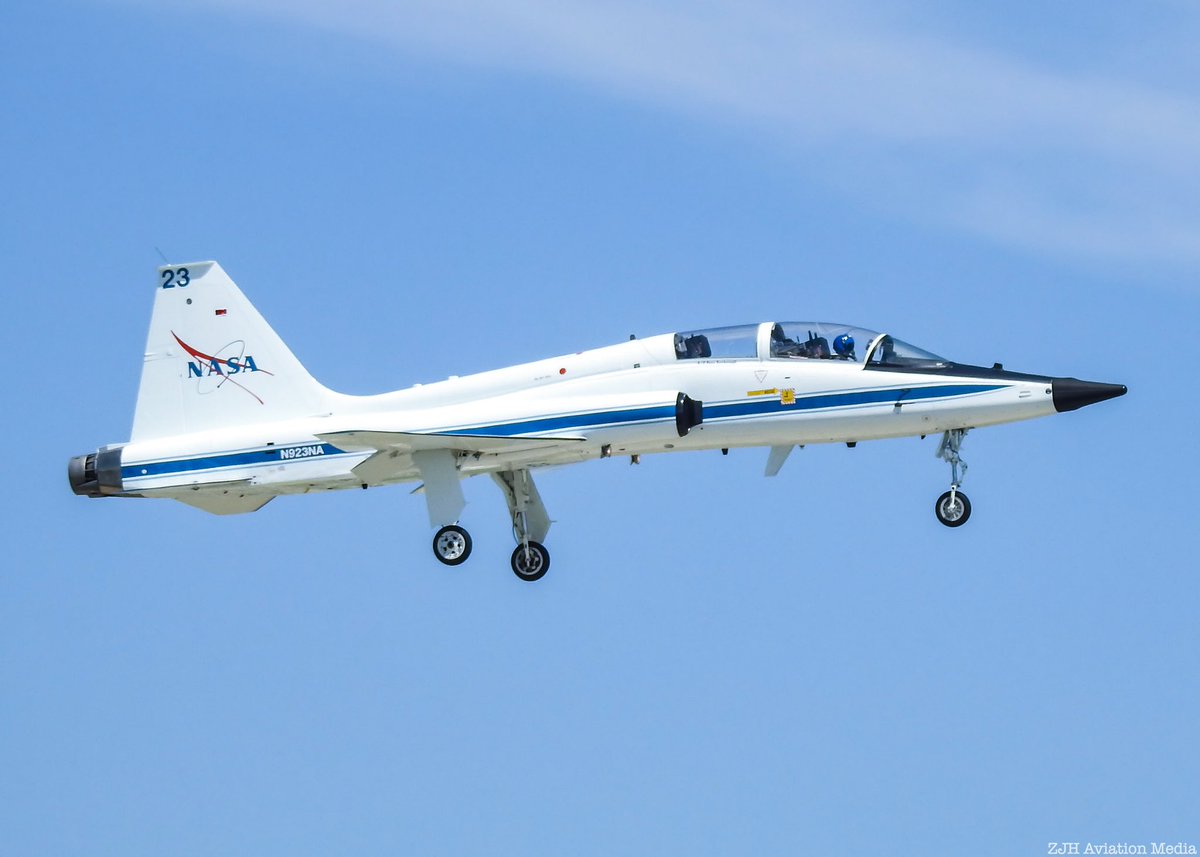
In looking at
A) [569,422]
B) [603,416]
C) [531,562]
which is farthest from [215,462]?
[603,416]

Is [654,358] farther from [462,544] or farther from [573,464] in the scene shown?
[462,544]

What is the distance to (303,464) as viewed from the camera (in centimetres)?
2891

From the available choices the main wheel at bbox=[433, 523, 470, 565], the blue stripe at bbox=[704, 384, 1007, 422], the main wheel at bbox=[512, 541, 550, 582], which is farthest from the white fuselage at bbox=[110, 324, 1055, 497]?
the main wheel at bbox=[512, 541, 550, 582]

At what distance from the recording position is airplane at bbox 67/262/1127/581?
90.6ft

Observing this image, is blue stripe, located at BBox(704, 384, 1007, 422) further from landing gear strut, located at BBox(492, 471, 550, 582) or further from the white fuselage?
landing gear strut, located at BBox(492, 471, 550, 582)

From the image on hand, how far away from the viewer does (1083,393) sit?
27.3 meters

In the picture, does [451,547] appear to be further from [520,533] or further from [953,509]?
[953,509]

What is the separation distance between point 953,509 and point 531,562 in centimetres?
712

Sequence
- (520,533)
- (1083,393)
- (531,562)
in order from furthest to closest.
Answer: (520,533) → (531,562) → (1083,393)

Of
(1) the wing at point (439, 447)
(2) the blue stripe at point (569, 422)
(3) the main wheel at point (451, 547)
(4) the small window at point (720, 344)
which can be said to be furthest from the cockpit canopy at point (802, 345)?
(3) the main wheel at point (451, 547)

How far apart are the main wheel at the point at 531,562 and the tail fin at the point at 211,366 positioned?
416 cm

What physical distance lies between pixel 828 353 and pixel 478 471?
618cm

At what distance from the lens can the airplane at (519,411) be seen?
27.6m

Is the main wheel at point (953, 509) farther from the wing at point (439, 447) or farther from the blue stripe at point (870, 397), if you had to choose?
the wing at point (439, 447)
